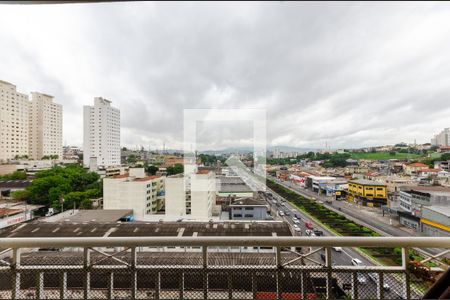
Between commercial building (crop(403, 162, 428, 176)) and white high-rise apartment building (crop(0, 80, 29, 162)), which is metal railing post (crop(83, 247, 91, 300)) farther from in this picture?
commercial building (crop(403, 162, 428, 176))

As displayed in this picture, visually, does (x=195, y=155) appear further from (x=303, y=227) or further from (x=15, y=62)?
(x=15, y=62)

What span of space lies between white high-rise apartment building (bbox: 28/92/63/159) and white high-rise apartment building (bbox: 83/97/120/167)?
29cm

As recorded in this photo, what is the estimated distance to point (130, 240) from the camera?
1095 mm

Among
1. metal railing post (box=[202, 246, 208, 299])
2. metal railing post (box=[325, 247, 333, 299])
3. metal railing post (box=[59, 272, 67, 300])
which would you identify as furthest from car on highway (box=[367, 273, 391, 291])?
metal railing post (box=[59, 272, 67, 300])

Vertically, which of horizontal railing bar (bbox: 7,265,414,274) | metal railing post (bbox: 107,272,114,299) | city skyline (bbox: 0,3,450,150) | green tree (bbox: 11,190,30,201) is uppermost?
city skyline (bbox: 0,3,450,150)

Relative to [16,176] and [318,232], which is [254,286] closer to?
[318,232]

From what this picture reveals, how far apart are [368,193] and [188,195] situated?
5.55 ft

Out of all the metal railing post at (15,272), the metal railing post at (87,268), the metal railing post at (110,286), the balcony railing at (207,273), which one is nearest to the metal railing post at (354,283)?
the balcony railing at (207,273)

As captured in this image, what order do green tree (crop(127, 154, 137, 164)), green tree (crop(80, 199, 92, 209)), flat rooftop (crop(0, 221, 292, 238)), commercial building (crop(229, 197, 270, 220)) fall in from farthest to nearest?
1. green tree (crop(127, 154, 137, 164))
2. green tree (crop(80, 199, 92, 209))
3. commercial building (crop(229, 197, 270, 220))
4. flat rooftop (crop(0, 221, 292, 238))

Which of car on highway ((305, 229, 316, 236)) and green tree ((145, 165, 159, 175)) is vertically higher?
green tree ((145, 165, 159, 175))

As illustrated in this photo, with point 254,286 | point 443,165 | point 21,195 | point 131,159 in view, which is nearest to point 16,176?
point 21,195

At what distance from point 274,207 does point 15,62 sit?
2658 millimetres

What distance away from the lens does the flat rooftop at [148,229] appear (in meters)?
1.36

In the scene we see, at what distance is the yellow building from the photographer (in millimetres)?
1712
